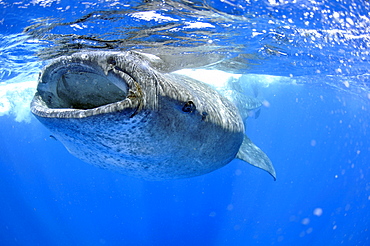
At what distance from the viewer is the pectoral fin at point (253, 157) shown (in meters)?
5.15

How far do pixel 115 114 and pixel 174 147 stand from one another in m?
1.07

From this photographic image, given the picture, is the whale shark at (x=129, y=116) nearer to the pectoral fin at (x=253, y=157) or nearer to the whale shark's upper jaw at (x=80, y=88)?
the whale shark's upper jaw at (x=80, y=88)

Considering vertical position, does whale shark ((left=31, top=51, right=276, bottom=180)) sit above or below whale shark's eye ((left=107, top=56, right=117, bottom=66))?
below

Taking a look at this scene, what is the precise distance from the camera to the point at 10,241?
30.7 meters

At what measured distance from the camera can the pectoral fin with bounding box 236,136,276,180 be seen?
16.9 ft

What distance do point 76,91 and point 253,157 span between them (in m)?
3.79

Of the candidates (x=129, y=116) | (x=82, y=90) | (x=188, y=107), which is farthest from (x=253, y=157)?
(x=129, y=116)

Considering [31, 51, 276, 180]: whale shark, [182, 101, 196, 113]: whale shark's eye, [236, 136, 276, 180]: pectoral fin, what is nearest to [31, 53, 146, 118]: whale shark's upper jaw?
[31, 51, 276, 180]: whale shark

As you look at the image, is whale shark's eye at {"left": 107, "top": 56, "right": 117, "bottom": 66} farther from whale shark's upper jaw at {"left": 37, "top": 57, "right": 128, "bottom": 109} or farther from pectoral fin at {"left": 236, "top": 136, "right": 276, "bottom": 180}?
pectoral fin at {"left": 236, "top": 136, "right": 276, "bottom": 180}

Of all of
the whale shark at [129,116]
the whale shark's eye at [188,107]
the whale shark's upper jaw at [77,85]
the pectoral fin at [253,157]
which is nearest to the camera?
the whale shark at [129,116]

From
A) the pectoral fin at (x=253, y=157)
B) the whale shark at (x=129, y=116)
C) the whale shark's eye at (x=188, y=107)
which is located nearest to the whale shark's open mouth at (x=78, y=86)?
the whale shark at (x=129, y=116)

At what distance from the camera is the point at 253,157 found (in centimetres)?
551

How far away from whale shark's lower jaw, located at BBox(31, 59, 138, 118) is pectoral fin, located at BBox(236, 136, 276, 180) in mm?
2785

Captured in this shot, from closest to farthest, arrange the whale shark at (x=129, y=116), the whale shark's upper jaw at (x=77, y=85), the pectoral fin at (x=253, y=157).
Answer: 1. the whale shark at (x=129, y=116)
2. the whale shark's upper jaw at (x=77, y=85)
3. the pectoral fin at (x=253, y=157)
